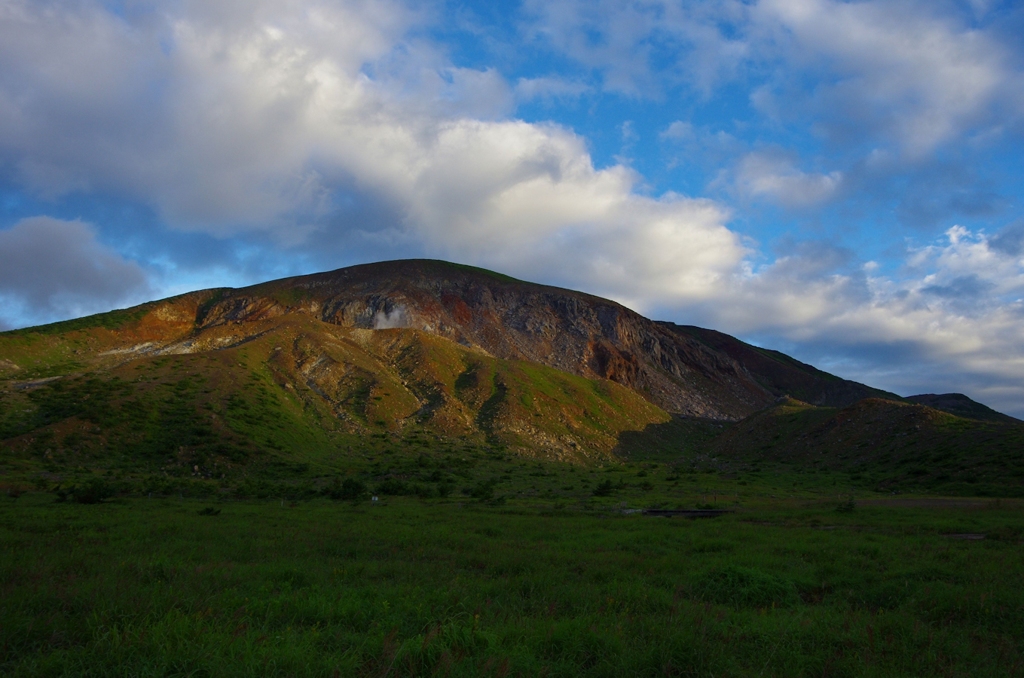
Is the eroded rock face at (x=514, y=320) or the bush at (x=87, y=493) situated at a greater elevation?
the eroded rock face at (x=514, y=320)

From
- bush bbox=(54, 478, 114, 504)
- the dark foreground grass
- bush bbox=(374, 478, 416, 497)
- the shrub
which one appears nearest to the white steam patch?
bush bbox=(374, 478, 416, 497)

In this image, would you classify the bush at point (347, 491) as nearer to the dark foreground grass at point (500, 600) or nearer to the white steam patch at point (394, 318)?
the dark foreground grass at point (500, 600)

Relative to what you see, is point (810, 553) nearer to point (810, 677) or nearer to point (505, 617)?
point (810, 677)

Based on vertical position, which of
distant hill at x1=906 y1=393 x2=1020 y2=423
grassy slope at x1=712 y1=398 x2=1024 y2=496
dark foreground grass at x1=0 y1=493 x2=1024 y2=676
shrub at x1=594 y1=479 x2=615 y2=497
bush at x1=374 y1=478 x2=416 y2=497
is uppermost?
distant hill at x1=906 y1=393 x2=1020 y2=423

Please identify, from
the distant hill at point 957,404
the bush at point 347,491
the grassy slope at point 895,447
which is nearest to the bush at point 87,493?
the bush at point 347,491

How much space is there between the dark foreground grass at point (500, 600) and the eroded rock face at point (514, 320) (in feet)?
251

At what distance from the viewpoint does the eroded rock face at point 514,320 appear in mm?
93688

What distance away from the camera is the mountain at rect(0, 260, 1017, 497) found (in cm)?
3816

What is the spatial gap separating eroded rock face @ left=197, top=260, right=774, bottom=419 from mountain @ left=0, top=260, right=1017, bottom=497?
420 millimetres

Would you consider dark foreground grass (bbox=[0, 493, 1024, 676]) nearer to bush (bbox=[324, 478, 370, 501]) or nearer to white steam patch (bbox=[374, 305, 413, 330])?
bush (bbox=[324, 478, 370, 501])

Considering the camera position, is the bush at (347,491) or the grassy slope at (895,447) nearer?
the bush at (347,491)

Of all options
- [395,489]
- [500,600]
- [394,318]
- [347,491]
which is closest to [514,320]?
[394,318]

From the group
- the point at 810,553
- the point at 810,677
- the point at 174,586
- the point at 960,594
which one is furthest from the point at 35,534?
the point at 960,594

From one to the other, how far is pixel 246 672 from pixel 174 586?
447cm
